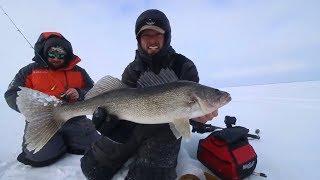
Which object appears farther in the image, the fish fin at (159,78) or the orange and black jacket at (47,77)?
the orange and black jacket at (47,77)

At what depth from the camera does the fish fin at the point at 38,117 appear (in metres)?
3.66

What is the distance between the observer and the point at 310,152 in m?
4.89

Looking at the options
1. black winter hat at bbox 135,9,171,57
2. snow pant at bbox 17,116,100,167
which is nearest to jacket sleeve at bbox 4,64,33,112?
snow pant at bbox 17,116,100,167

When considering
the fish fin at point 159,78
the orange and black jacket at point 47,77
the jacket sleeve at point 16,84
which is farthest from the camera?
the orange and black jacket at point 47,77

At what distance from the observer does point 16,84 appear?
529 cm

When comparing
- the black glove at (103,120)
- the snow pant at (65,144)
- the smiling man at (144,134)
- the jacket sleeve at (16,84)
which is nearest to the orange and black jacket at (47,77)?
the jacket sleeve at (16,84)

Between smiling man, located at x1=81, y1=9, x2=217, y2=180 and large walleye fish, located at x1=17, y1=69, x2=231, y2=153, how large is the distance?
0.23 meters

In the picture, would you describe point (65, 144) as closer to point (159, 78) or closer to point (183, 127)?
point (159, 78)

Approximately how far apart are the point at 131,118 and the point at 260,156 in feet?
8.67

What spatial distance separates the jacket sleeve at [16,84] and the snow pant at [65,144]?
80 centimetres

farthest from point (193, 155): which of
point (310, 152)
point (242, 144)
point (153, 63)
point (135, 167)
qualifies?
point (310, 152)

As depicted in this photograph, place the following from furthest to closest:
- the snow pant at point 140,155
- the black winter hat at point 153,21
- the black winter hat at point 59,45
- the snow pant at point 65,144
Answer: the black winter hat at point 59,45, the snow pant at point 65,144, the black winter hat at point 153,21, the snow pant at point 140,155

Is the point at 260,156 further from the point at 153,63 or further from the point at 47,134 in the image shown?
the point at 47,134

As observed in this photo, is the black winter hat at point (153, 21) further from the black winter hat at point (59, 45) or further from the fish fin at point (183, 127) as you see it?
the black winter hat at point (59, 45)
